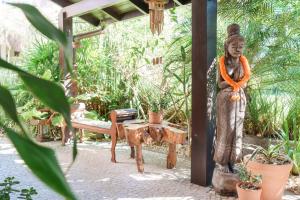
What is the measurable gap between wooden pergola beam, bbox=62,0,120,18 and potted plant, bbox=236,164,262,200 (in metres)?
3.16

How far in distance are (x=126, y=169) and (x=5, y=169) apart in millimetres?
1593

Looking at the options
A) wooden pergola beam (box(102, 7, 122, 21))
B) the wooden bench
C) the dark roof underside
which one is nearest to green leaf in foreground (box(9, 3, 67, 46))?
the wooden bench

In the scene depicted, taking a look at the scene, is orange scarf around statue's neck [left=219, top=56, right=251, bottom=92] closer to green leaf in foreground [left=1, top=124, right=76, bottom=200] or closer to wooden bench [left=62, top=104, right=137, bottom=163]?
wooden bench [left=62, top=104, right=137, bottom=163]

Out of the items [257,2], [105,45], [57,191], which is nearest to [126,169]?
[257,2]

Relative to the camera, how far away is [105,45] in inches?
310

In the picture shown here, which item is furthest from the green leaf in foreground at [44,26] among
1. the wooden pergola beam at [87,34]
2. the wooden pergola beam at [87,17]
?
the wooden pergola beam at [87,17]

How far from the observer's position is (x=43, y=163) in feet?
1.10

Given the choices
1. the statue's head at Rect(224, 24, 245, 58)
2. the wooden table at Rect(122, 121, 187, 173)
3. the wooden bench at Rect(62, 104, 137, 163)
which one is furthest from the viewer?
the wooden bench at Rect(62, 104, 137, 163)

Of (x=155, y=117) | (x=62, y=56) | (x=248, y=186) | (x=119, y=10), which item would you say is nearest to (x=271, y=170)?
(x=248, y=186)

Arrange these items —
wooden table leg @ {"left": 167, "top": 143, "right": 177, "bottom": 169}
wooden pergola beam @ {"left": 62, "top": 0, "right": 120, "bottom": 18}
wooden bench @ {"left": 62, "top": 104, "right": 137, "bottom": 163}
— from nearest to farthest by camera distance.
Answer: wooden table leg @ {"left": 167, "top": 143, "right": 177, "bottom": 169} < wooden bench @ {"left": 62, "top": 104, "right": 137, "bottom": 163} < wooden pergola beam @ {"left": 62, "top": 0, "right": 120, "bottom": 18}

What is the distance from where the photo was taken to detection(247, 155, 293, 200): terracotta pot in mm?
3525

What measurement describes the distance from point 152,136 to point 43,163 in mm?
4464

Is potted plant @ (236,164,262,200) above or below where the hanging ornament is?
below

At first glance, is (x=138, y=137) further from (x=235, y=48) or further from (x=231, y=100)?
(x=235, y=48)
